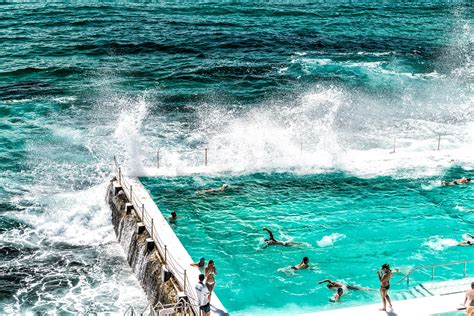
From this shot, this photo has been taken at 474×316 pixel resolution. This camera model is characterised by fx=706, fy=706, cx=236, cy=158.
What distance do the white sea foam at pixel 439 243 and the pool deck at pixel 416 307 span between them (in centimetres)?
459

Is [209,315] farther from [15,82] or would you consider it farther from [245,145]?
[15,82]

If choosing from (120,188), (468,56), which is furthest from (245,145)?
(468,56)

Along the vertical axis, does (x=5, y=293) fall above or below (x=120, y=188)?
below

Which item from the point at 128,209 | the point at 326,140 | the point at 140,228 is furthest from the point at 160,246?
the point at 326,140

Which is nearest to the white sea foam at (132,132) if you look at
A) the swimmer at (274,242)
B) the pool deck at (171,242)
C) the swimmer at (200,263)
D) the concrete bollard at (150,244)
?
the pool deck at (171,242)

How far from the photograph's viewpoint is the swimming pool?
23469mm

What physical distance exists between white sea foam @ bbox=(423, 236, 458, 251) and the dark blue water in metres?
6.56

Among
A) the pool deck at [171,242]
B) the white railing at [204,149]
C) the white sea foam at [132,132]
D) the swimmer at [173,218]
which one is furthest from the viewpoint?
the white railing at [204,149]

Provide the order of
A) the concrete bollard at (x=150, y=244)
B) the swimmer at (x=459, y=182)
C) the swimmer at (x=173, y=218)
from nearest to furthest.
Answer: the concrete bollard at (x=150, y=244) → the swimmer at (x=173, y=218) → the swimmer at (x=459, y=182)

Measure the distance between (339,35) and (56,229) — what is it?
43176 millimetres

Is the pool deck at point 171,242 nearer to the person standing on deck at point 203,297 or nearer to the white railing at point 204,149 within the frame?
the person standing on deck at point 203,297

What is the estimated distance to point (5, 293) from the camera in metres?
25.7

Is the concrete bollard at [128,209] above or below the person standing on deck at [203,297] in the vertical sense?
below

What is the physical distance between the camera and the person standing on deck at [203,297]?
19656 mm
